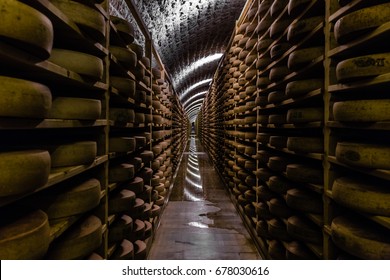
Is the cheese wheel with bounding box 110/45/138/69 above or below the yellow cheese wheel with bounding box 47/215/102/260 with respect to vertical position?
above

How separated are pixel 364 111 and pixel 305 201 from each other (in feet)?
2.99

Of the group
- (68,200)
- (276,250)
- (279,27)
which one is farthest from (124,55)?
(276,250)

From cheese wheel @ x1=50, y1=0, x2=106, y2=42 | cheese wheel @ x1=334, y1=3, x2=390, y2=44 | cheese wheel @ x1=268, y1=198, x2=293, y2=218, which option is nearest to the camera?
cheese wheel @ x1=334, y1=3, x2=390, y2=44

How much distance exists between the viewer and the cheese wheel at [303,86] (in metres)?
2.40

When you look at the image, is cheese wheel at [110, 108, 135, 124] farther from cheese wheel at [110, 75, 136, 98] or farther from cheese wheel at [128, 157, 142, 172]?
cheese wheel at [128, 157, 142, 172]

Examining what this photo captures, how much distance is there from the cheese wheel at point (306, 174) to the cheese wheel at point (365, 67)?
776mm

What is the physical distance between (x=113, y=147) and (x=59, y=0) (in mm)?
1166

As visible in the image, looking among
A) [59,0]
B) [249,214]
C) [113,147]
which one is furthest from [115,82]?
[249,214]

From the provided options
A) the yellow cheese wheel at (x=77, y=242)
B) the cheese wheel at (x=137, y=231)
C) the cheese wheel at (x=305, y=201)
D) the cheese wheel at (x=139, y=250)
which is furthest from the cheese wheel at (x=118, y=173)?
the cheese wheel at (x=305, y=201)

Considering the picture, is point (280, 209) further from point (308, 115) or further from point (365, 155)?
point (365, 155)

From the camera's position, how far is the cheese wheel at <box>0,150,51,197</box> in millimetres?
1129

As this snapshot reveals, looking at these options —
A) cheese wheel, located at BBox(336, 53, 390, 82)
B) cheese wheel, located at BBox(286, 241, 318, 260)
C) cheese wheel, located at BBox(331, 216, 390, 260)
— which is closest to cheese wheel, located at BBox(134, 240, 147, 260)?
cheese wheel, located at BBox(286, 241, 318, 260)

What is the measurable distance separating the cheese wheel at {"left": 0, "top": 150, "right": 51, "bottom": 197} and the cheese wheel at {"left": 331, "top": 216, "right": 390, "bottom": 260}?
1599mm

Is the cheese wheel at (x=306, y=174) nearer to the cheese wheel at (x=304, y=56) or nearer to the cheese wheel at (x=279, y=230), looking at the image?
the cheese wheel at (x=279, y=230)
